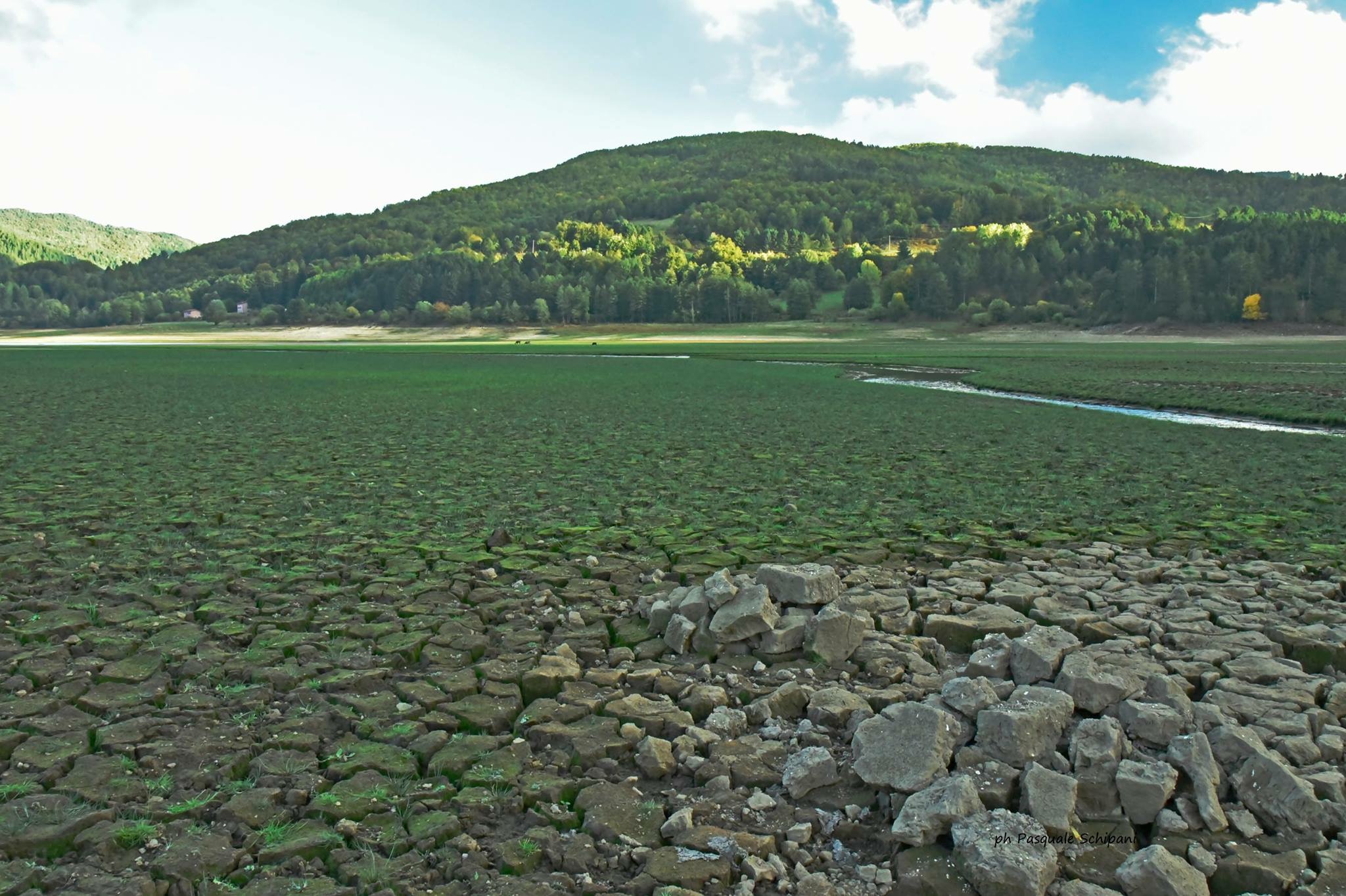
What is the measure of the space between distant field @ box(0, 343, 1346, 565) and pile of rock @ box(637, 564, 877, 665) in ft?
6.75

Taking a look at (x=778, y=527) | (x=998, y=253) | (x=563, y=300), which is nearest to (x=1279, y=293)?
(x=998, y=253)

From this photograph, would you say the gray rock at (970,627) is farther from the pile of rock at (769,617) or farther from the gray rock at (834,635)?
the gray rock at (834,635)

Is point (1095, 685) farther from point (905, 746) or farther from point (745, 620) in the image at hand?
point (745, 620)

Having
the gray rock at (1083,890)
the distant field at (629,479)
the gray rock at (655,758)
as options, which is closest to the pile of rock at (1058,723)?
the gray rock at (1083,890)

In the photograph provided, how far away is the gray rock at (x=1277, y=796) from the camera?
505cm

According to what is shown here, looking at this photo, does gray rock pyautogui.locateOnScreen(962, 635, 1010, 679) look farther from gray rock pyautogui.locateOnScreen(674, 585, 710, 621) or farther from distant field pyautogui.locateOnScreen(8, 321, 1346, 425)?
distant field pyautogui.locateOnScreen(8, 321, 1346, 425)

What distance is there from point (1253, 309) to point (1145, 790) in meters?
124

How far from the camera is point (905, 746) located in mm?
5656

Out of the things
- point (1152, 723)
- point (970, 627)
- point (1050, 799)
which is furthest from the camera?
point (970, 627)

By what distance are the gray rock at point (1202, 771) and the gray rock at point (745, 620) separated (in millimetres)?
3277

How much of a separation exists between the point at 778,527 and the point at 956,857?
7.97 m

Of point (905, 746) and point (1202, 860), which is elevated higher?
point (905, 746)

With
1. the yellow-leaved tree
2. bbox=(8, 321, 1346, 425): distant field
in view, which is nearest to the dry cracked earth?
bbox=(8, 321, 1346, 425): distant field

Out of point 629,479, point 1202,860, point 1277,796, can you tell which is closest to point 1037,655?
point 1277,796
